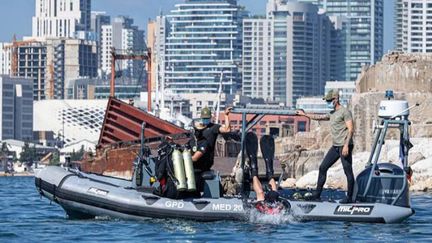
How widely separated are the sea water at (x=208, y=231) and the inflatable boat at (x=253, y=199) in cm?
14

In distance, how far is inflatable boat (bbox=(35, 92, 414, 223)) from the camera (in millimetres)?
24984

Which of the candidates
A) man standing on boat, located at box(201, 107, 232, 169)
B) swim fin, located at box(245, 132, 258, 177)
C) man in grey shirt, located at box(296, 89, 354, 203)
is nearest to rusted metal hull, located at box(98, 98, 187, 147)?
swim fin, located at box(245, 132, 258, 177)


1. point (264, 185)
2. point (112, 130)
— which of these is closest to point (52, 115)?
point (112, 130)

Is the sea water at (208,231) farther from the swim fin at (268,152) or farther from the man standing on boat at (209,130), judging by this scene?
the man standing on boat at (209,130)

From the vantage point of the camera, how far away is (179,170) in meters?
25.0

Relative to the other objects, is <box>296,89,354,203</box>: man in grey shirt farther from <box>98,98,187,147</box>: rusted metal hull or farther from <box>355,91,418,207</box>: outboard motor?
<box>98,98,187,147</box>: rusted metal hull

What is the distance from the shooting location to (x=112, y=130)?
66.9m

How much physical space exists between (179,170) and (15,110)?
170503 mm

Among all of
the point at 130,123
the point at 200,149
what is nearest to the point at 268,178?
the point at 200,149

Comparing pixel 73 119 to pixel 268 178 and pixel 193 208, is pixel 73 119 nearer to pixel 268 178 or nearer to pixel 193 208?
pixel 268 178

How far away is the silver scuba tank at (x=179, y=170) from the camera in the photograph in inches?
984

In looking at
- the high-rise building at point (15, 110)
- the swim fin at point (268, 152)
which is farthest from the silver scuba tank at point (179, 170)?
the high-rise building at point (15, 110)

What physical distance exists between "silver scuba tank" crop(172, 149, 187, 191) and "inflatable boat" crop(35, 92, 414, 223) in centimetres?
22

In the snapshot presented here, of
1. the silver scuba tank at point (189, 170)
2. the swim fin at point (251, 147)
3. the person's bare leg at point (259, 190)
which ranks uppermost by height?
the swim fin at point (251, 147)
